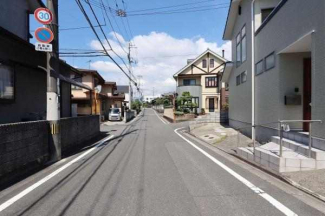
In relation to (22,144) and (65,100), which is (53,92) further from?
(65,100)

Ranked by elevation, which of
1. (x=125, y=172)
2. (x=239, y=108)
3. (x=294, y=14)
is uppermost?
(x=294, y=14)

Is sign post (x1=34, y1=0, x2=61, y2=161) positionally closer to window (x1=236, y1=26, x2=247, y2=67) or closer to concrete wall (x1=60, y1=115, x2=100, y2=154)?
concrete wall (x1=60, y1=115, x2=100, y2=154)

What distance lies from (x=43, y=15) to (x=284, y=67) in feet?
26.7

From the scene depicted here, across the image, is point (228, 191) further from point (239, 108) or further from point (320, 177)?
point (239, 108)

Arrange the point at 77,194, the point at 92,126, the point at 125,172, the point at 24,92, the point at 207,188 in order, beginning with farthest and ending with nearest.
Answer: the point at 92,126 < the point at 24,92 < the point at 125,172 < the point at 207,188 < the point at 77,194

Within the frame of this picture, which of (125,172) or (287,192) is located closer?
(287,192)

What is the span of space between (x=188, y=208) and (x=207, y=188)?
1154 millimetres

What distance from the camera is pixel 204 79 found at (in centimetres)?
4109

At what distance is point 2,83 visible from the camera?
28.7 feet

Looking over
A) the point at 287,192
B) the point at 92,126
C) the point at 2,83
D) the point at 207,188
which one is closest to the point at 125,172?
the point at 207,188

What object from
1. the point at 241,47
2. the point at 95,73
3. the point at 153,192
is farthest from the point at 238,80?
the point at 95,73

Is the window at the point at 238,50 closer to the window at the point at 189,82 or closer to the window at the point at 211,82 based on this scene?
the window at the point at 211,82

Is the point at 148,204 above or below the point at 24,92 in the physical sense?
below

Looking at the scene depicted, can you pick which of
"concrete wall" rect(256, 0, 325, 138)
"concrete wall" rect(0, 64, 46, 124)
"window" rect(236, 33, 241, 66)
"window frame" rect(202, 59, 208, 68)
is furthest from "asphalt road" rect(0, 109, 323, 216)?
"window frame" rect(202, 59, 208, 68)
